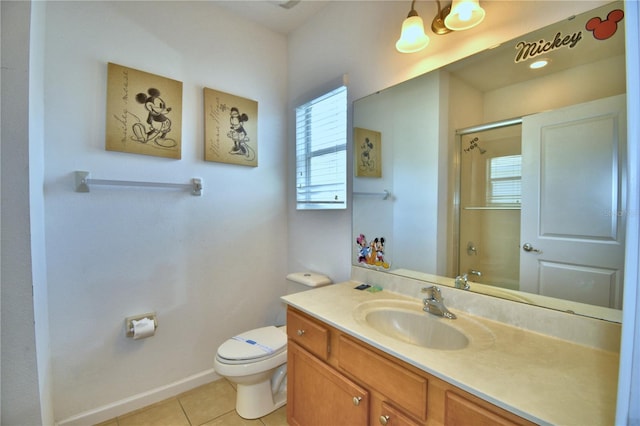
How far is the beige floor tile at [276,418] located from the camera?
1640 millimetres

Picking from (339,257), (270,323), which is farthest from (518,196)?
(270,323)

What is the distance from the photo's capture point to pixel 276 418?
168cm

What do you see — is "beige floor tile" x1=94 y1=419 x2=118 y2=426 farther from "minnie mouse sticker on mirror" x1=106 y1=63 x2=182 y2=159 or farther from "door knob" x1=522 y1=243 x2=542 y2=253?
"door knob" x1=522 y1=243 x2=542 y2=253

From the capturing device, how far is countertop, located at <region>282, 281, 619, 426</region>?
66 cm

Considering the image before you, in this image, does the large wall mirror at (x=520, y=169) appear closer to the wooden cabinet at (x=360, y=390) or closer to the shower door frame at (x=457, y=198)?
the shower door frame at (x=457, y=198)

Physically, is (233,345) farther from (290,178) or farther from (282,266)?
(290,178)

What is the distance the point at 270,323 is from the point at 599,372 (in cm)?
203

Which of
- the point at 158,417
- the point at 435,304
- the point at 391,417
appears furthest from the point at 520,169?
the point at 158,417

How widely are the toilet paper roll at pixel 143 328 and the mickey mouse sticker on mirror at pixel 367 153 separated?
5.27 feet

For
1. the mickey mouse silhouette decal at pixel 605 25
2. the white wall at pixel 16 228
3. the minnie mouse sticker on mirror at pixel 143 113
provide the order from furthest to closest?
the minnie mouse sticker on mirror at pixel 143 113
the white wall at pixel 16 228
the mickey mouse silhouette decal at pixel 605 25

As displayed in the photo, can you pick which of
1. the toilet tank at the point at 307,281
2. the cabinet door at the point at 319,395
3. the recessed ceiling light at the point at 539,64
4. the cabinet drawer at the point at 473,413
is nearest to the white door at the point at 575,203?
the recessed ceiling light at the point at 539,64

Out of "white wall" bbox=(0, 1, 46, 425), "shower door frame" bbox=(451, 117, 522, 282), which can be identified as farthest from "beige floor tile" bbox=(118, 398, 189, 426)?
"shower door frame" bbox=(451, 117, 522, 282)

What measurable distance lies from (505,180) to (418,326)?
738 millimetres

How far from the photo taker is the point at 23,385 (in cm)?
105
